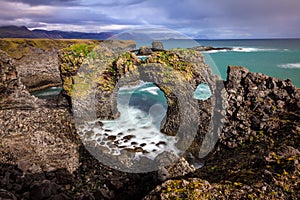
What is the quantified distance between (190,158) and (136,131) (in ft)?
22.1

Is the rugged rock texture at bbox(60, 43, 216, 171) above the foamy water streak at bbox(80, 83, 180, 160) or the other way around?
above

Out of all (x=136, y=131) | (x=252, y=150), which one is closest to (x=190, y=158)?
(x=136, y=131)

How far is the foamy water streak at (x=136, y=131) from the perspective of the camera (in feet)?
63.5

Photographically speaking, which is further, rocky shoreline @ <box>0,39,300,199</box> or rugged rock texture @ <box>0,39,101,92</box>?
rugged rock texture @ <box>0,39,101,92</box>

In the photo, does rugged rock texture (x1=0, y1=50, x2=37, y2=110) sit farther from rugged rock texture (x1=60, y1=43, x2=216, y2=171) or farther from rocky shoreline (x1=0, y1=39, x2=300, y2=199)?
rugged rock texture (x1=60, y1=43, x2=216, y2=171)

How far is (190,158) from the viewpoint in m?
17.9

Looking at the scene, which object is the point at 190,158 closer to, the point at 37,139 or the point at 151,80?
the point at 151,80

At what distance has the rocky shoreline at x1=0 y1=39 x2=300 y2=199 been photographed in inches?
245

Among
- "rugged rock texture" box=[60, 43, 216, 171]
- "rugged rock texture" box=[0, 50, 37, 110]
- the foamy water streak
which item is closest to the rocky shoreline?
"rugged rock texture" box=[60, 43, 216, 171]

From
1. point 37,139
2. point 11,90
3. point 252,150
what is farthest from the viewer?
point 11,90

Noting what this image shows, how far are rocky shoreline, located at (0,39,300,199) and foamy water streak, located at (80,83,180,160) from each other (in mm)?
1677

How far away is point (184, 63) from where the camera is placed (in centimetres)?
2050

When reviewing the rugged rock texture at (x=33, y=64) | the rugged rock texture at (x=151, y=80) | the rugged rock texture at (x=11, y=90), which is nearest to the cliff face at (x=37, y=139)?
the rugged rock texture at (x=11, y=90)

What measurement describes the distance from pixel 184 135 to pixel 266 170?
44.1 feet
